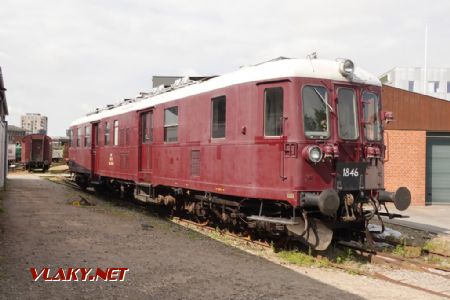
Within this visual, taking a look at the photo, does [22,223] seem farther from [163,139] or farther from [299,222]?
[299,222]

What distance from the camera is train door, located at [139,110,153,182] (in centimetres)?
1244

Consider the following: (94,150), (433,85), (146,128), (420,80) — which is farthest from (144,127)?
(433,85)

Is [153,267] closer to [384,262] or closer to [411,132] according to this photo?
[384,262]

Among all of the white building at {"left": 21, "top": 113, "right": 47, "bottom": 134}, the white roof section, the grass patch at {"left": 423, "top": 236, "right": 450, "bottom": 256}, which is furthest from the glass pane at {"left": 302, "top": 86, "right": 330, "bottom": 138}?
the white building at {"left": 21, "top": 113, "right": 47, "bottom": 134}

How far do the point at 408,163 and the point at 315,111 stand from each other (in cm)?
1136

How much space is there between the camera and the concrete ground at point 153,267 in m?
5.85

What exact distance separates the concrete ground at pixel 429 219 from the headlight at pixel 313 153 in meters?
5.61

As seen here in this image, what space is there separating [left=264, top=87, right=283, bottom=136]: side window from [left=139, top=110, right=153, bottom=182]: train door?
16.5 ft

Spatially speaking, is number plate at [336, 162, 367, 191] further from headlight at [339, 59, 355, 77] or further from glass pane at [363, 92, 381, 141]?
headlight at [339, 59, 355, 77]

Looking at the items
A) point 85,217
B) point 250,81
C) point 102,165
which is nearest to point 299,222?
point 250,81

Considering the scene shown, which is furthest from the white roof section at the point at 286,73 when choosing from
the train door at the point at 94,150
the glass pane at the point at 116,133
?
the train door at the point at 94,150

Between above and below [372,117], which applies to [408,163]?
below

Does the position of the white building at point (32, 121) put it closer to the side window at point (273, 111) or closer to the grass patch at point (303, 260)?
the side window at point (273, 111)

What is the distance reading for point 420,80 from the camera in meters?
57.4
